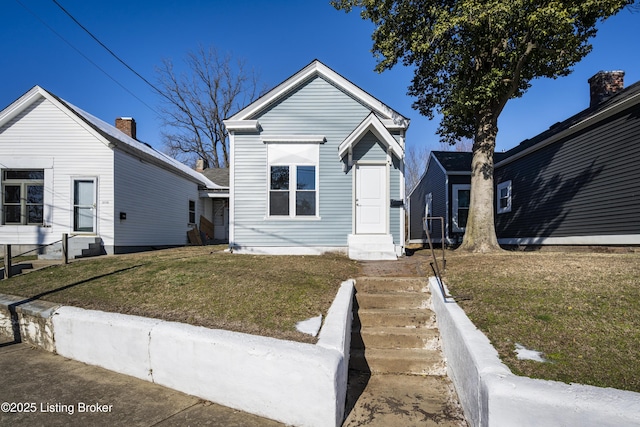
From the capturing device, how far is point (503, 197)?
1578 cm

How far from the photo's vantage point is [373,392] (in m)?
3.79

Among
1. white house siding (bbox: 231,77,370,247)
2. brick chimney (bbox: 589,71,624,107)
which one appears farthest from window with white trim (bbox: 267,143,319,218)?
brick chimney (bbox: 589,71,624,107)

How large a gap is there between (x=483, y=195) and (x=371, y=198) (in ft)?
10.2

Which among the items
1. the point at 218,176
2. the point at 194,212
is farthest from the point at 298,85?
the point at 218,176

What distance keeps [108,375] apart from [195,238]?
46.2ft

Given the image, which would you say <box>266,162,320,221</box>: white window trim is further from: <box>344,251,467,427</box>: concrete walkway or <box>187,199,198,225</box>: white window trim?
<box>187,199,198,225</box>: white window trim

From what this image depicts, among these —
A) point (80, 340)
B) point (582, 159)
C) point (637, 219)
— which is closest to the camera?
point (80, 340)

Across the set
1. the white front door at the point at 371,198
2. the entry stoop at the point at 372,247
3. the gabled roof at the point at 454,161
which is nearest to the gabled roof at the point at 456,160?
the gabled roof at the point at 454,161

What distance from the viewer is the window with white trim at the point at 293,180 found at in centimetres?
1012

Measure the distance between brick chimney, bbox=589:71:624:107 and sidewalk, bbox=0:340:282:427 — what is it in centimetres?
1611

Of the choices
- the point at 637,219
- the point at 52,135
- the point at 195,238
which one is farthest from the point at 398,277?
the point at 195,238

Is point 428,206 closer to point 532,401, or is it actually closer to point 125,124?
point 125,124

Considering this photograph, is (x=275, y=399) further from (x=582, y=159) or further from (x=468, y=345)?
(x=582, y=159)

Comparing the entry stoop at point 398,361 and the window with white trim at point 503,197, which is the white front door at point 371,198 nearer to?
the entry stoop at point 398,361
